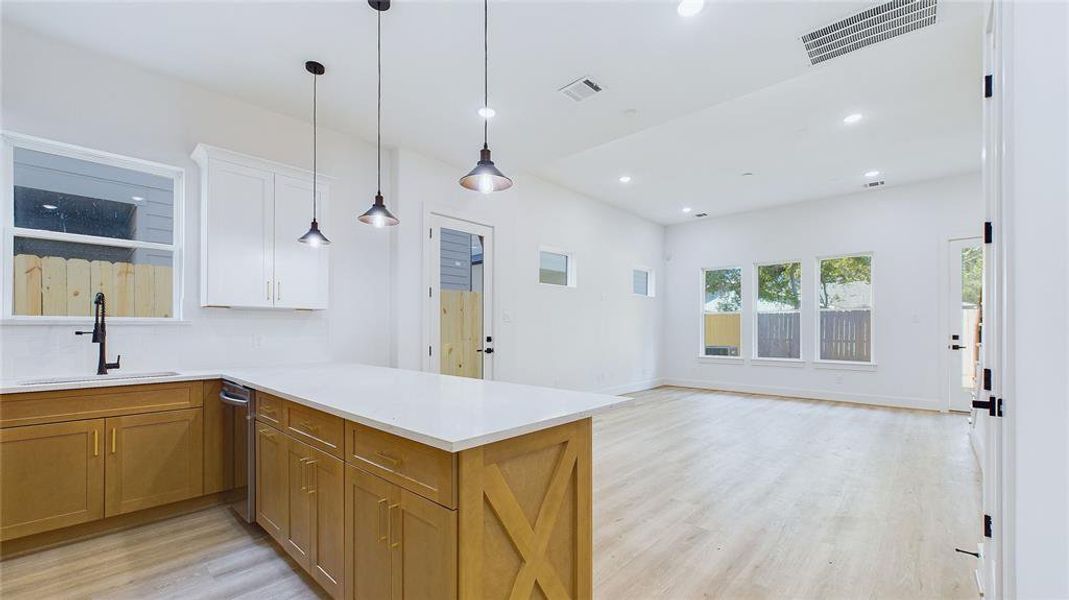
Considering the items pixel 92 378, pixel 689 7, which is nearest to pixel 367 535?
pixel 92 378

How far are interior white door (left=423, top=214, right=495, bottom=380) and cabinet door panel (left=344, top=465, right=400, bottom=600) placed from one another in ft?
9.33

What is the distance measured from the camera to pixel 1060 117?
42.4 inches

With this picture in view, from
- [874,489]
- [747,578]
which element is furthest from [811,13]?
[874,489]

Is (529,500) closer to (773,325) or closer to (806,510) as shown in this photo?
(806,510)

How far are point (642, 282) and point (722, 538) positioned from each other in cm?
624

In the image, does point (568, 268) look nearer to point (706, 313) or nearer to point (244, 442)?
point (706, 313)

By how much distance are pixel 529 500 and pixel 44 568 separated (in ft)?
8.83

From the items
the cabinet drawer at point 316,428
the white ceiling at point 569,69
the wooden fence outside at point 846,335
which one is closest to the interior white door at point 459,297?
the white ceiling at point 569,69

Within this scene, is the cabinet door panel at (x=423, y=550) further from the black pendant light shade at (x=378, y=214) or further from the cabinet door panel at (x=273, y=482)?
the black pendant light shade at (x=378, y=214)

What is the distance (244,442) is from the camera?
290 centimetres

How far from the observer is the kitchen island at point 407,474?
1.38m

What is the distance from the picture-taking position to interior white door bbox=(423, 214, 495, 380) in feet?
15.3

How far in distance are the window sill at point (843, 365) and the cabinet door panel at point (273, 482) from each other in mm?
7532

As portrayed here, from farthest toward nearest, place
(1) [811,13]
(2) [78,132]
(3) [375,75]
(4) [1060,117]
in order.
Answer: (3) [375,75], (2) [78,132], (1) [811,13], (4) [1060,117]
